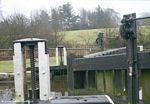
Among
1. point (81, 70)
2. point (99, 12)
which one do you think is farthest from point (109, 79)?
point (99, 12)

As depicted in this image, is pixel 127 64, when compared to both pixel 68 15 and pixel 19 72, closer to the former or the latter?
pixel 19 72

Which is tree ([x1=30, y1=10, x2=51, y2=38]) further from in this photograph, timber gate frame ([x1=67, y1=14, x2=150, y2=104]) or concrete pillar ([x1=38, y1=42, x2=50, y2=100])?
concrete pillar ([x1=38, y1=42, x2=50, y2=100])

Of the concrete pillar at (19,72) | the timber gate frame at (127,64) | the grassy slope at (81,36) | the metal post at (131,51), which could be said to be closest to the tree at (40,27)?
the grassy slope at (81,36)

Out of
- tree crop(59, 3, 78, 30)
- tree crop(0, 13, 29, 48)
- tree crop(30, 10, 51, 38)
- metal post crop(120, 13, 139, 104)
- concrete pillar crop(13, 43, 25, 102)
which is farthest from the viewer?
tree crop(59, 3, 78, 30)

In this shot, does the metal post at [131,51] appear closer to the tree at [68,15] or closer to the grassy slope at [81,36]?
the grassy slope at [81,36]

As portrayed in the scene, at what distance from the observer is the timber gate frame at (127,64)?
8094mm

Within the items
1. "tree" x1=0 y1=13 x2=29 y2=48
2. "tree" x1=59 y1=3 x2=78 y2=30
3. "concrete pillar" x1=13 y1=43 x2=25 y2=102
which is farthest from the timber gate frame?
"tree" x1=59 y1=3 x2=78 y2=30

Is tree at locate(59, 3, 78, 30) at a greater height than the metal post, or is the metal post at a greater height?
tree at locate(59, 3, 78, 30)

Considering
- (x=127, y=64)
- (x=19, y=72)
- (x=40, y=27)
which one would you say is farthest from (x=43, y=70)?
(x=40, y=27)

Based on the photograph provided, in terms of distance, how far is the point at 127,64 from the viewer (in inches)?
407

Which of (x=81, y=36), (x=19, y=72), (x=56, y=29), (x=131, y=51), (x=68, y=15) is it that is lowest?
(x=81, y=36)

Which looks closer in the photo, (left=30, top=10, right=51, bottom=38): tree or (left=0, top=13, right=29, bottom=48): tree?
(left=0, top=13, right=29, bottom=48): tree

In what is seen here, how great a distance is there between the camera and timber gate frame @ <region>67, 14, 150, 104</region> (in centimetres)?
809

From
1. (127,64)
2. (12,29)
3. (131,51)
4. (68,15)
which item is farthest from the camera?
(68,15)
